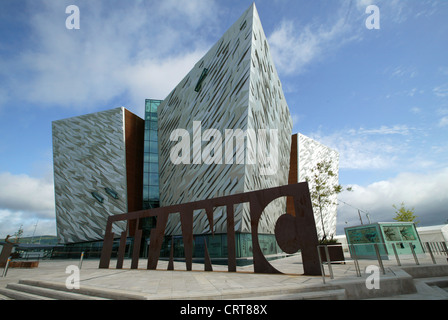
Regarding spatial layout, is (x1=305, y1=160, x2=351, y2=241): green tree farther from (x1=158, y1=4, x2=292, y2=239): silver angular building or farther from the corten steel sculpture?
the corten steel sculpture

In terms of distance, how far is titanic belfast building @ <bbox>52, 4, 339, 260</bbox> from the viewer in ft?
59.5

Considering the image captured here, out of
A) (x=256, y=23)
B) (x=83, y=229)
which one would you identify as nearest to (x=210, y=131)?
(x=256, y=23)

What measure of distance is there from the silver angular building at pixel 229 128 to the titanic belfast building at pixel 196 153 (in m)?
0.10

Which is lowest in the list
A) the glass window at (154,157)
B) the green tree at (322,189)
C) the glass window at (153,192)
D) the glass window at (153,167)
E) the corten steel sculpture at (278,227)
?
the corten steel sculpture at (278,227)

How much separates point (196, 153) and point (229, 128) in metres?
5.09

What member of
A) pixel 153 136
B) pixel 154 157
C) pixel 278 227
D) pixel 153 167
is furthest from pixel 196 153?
pixel 278 227

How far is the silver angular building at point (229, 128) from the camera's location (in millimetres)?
17750

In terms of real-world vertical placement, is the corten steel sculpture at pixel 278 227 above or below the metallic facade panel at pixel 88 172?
below

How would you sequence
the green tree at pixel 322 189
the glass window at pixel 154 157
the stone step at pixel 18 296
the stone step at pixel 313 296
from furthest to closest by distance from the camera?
the glass window at pixel 154 157
the green tree at pixel 322 189
the stone step at pixel 18 296
the stone step at pixel 313 296

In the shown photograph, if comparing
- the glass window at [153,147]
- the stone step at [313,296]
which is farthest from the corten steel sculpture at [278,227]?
the glass window at [153,147]

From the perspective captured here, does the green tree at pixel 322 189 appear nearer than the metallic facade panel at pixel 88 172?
Yes

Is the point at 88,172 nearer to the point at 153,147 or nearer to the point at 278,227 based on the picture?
the point at 153,147

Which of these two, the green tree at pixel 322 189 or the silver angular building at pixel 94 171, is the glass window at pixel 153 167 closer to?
the silver angular building at pixel 94 171
